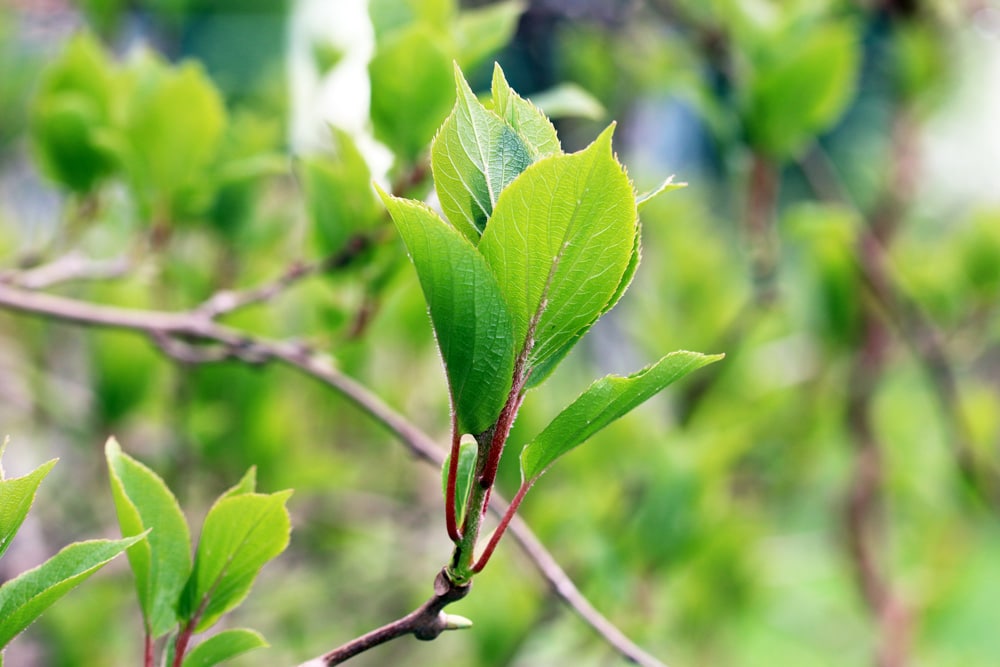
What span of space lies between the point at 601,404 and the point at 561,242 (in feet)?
0.18

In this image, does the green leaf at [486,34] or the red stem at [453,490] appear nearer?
the red stem at [453,490]

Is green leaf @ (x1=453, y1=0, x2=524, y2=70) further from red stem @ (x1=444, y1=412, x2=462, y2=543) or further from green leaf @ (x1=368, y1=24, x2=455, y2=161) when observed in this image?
red stem @ (x1=444, y1=412, x2=462, y2=543)

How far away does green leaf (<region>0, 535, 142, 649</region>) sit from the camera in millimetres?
282

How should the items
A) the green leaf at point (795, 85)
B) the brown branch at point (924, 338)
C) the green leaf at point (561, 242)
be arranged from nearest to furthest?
the green leaf at point (561, 242) → the green leaf at point (795, 85) → the brown branch at point (924, 338)

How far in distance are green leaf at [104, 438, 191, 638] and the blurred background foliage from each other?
10.2 inches

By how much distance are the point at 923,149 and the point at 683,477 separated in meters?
0.72

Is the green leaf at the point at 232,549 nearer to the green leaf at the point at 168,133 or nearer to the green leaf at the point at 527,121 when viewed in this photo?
the green leaf at the point at 527,121

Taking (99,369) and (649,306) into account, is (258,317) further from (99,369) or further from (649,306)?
(649,306)

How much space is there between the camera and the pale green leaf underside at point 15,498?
0.91 feet

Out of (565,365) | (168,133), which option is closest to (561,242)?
(168,133)

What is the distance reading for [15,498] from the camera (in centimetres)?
28

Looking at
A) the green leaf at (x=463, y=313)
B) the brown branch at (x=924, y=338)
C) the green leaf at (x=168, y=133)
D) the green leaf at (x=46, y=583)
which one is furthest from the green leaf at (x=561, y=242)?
the brown branch at (x=924, y=338)

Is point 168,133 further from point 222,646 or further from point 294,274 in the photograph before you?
point 222,646

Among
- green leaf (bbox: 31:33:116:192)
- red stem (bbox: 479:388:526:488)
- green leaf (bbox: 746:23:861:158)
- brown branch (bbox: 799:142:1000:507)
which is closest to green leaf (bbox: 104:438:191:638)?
red stem (bbox: 479:388:526:488)
